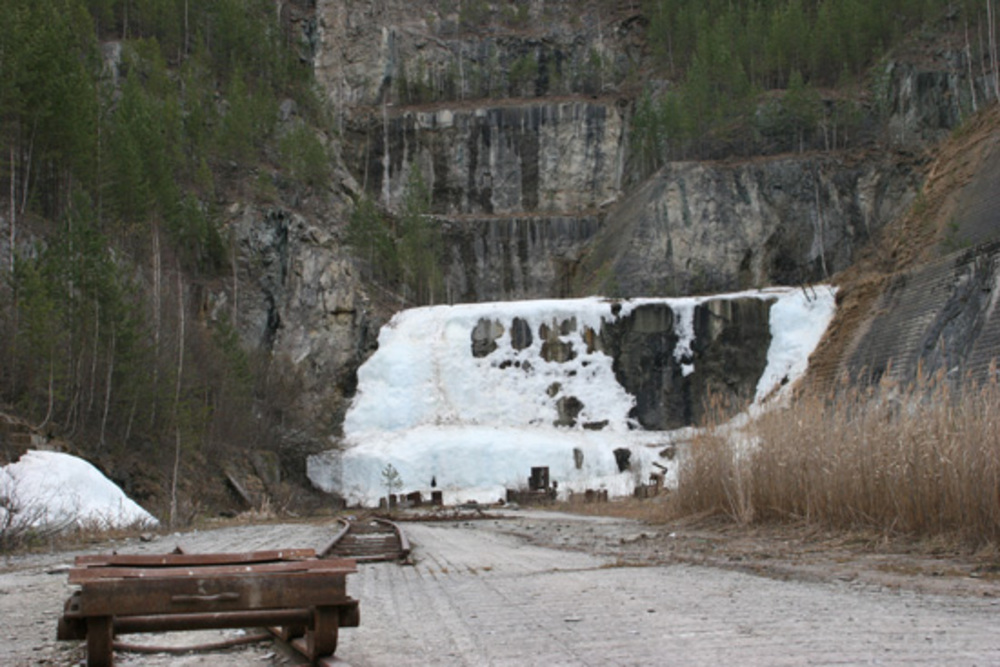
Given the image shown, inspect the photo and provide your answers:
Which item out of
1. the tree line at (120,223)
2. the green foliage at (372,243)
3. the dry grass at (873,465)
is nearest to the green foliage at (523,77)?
the tree line at (120,223)

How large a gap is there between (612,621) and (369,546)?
5.95 meters

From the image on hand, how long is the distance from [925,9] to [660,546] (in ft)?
166

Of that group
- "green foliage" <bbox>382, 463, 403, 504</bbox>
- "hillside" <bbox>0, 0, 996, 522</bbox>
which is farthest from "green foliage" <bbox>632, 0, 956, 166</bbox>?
"green foliage" <bbox>382, 463, 403, 504</bbox>

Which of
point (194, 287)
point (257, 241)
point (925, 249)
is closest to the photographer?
point (925, 249)

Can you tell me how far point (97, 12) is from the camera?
46.2m

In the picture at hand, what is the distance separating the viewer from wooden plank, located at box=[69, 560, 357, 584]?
2895 millimetres

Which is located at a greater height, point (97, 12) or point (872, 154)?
point (97, 12)

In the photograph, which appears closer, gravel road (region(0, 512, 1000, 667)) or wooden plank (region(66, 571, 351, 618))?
wooden plank (region(66, 571, 351, 618))

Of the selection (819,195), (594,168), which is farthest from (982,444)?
(594,168)

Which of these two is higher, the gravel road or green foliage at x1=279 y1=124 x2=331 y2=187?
green foliage at x1=279 y1=124 x2=331 y2=187

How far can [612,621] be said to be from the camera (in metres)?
3.77

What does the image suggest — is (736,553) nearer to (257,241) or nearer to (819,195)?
(257,241)

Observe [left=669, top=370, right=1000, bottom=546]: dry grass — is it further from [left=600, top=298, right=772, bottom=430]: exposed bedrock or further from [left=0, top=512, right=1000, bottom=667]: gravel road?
[left=600, top=298, right=772, bottom=430]: exposed bedrock

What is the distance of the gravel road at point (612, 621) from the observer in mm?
3010
